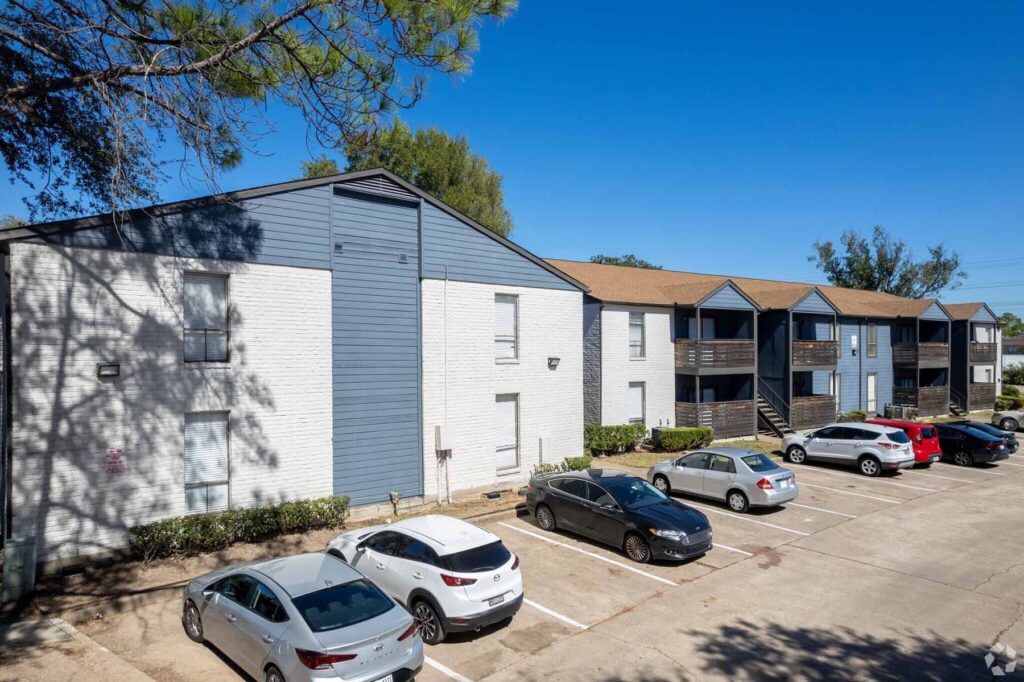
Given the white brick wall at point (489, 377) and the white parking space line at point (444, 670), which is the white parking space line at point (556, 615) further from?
the white brick wall at point (489, 377)

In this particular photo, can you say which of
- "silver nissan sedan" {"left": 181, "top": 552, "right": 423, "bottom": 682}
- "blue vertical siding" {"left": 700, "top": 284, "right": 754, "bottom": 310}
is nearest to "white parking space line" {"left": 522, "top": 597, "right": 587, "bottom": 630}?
"silver nissan sedan" {"left": 181, "top": 552, "right": 423, "bottom": 682}

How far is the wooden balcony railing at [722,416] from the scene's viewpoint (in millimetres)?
26344

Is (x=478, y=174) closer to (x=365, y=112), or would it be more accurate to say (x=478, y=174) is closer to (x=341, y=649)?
(x=365, y=112)

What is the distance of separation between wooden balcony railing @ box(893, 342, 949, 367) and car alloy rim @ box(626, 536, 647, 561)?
3144 cm

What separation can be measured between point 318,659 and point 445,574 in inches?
97.3

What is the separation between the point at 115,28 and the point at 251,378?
6.78 m

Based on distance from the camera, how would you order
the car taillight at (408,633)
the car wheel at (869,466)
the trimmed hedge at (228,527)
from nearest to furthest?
1. the car taillight at (408,633)
2. the trimmed hedge at (228,527)
3. the car wheel at (869,466)

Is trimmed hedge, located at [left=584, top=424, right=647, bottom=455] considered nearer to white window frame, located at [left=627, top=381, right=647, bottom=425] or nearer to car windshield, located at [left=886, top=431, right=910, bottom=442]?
white window frame, located at [left=627, top=381, right=647, bottom=425]

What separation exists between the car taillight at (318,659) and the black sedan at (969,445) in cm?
2455

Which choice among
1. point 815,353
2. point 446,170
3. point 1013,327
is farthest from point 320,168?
point 1013,327

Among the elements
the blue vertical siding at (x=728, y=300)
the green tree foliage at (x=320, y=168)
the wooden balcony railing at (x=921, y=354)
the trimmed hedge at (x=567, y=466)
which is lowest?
the trimmed hedge at (x=567, y=466)

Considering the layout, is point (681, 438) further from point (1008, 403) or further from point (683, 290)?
point (1008, 403)

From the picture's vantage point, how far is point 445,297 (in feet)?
55.6

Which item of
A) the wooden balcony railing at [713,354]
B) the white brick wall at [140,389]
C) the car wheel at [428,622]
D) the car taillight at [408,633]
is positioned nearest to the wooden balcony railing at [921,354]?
the wooden balcony railing at [713,354]
